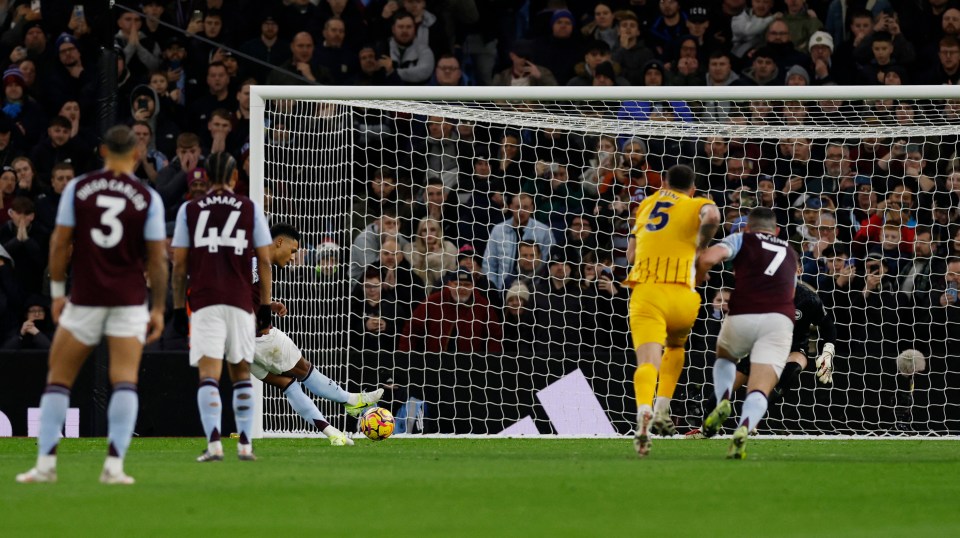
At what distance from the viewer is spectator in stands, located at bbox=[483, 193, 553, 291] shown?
16.0 metres

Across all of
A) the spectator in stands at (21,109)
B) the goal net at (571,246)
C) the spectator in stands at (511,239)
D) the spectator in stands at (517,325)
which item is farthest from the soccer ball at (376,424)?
the spectator in stands at (21,109)

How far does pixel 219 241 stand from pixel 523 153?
24.6 feet

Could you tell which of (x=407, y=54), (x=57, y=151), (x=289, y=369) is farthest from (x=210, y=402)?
(x=407, y=54)

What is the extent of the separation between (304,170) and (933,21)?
28.3ft

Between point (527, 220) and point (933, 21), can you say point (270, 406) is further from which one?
point (933, 21)

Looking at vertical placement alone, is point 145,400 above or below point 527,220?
below

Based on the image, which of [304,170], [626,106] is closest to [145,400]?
[304,170]

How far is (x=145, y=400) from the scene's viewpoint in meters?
15.4

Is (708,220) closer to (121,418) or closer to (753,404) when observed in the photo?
(753,404)

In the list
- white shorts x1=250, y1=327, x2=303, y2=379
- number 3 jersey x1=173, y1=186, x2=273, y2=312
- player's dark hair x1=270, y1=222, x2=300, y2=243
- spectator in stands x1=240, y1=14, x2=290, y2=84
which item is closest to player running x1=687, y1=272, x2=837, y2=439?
white shorts x1=250, y1=327, x2=303, y2=379

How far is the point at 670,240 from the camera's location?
1080 cm

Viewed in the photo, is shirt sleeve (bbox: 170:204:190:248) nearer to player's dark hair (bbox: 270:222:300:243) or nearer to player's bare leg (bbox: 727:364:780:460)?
player's dark hair (bbox: 270:222:300:243)

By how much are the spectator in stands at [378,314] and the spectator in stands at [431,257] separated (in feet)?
1.39

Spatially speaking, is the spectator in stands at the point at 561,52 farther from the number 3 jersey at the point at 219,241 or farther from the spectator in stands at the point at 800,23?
the number 3 jersey at the point at 219,241
